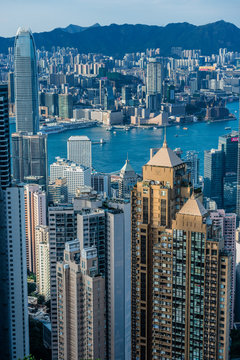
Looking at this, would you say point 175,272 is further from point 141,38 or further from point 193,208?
point 141,38

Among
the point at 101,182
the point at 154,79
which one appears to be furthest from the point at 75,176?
the point at 154,79

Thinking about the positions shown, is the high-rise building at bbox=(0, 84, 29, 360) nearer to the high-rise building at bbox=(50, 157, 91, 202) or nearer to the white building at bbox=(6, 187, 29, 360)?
the white building at bbox=(6, 187, 29, 360)

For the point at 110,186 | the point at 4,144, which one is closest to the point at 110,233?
the point at 4,144

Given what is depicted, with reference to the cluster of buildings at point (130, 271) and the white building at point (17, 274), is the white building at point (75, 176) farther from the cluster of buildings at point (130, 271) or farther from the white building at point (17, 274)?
the white building at point (17, 274)

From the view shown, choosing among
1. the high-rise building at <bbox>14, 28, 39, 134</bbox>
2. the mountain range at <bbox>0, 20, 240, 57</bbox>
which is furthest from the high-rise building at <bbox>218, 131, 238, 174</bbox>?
the mountain range at <bbox>0, 20, 240, 57</bbox>

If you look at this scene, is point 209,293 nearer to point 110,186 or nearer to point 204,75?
point 110,186
